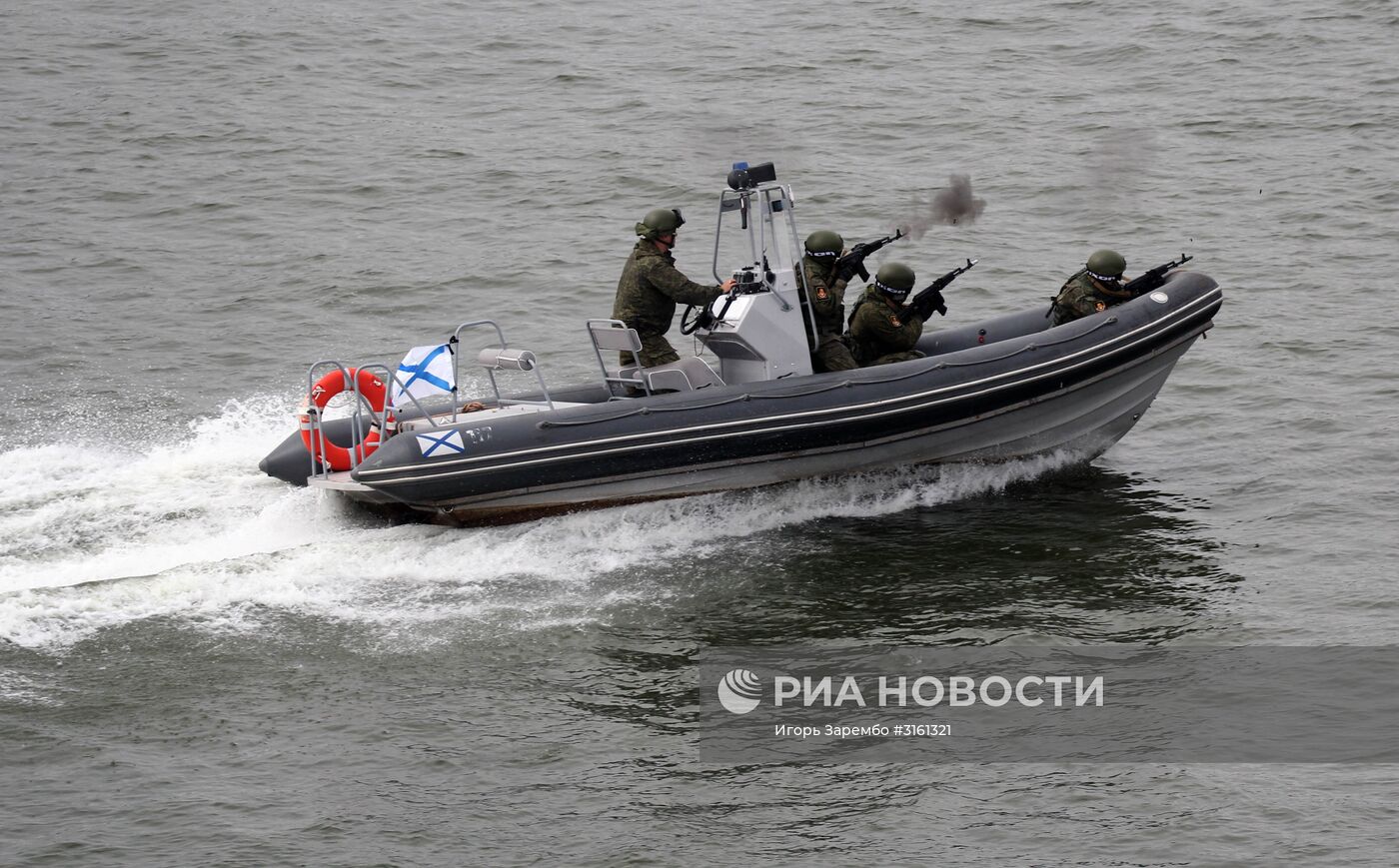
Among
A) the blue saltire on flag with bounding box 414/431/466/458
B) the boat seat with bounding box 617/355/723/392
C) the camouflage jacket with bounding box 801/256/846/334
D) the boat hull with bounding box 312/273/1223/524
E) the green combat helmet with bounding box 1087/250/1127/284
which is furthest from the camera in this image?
the green combat helmet with bounding box 1087/250/1127/284

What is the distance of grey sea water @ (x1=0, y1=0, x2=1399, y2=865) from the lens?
6297 mm

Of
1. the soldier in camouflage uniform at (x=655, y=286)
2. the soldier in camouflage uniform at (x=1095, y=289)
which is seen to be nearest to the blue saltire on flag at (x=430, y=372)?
the soldier in camouflage uniform at (x=655, y=286)

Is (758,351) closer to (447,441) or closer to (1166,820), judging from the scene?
(447,441)

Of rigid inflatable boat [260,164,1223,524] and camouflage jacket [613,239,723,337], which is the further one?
camouflage jacket [613,239,723,337]

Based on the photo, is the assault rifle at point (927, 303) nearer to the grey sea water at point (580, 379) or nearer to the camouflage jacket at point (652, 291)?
the grey sea water at point (580, 379)

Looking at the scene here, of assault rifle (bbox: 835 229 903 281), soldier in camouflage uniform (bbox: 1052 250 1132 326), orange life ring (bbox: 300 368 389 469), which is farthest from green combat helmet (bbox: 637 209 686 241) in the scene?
soldier in camouflage uniform (bbox: 1052 250 1132 326)

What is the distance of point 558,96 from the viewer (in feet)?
60.1

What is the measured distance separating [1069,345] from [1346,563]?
6.49ft

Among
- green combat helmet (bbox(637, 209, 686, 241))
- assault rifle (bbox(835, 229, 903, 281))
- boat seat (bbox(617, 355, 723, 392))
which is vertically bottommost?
boat seat (bbox(617, 355, 723, 392))

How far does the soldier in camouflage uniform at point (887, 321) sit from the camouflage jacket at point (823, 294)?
0.53ft

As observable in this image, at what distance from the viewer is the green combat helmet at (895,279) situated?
9.45 meters

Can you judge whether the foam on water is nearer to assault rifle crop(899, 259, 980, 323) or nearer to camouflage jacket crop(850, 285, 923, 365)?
camouflage jacket crop(850, 285, 923, 365)

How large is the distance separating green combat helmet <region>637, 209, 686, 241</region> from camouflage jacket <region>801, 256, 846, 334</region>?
863 mm

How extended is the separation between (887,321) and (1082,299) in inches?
50.4
